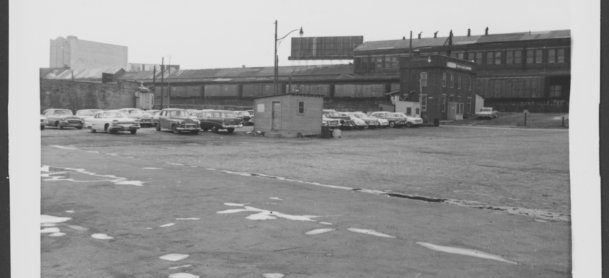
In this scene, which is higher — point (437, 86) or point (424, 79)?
point (424, 79)

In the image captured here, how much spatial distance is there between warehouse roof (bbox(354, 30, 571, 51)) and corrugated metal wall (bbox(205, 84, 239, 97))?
1741 cm

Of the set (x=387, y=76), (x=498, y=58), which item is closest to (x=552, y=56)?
(x=498, y=58)

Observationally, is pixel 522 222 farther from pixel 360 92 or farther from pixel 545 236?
pixel 360 92

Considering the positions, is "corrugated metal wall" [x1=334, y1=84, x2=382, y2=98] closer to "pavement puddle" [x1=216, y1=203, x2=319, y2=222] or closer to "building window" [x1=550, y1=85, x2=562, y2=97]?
"building window" [x1=550, y1=85, x2=562, y2=97]

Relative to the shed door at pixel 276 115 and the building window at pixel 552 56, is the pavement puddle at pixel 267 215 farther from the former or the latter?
the building window at pixel 552 56

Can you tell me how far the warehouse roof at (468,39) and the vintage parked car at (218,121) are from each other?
42.7m

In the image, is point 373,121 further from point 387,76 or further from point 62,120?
point 387,76

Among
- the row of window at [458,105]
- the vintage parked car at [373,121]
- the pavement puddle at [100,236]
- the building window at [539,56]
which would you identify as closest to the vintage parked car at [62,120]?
the vintage parked car at [373,121]

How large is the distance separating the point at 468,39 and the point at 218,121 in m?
46.1

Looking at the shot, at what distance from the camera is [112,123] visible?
2903 cm

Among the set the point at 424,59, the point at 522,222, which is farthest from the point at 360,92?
the point at 522,222

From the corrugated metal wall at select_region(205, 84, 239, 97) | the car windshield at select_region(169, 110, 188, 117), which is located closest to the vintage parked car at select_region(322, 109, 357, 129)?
the car windshield at select_region(169, 110, 188, 117)

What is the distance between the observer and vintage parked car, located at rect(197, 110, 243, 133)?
3231 centimetres

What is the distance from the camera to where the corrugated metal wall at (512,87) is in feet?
199
